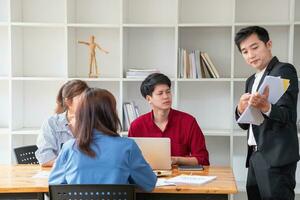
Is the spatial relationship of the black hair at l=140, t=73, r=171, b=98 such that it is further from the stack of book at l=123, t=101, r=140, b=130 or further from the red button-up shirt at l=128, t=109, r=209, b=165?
the stack of book at l=123, t=101, r=140, b=130

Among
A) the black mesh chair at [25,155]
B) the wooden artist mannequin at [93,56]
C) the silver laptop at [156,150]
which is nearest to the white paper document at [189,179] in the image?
the silver laptop at [156,150]

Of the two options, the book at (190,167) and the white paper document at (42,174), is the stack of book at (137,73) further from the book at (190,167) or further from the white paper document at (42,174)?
the white paper document at (42,174)

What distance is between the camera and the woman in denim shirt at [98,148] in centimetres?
206

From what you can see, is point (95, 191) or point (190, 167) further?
point (190, 167)

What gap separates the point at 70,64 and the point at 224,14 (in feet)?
4.93

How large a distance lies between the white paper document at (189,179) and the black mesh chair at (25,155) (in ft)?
4.17

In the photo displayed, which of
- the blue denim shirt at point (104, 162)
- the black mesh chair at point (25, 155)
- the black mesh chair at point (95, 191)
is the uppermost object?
the blue denim shirt at point (104, 162)

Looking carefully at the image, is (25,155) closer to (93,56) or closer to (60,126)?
(60,126)

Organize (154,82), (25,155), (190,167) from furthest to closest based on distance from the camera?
1. (25,155)
2. (154,82)
3. (190,167)

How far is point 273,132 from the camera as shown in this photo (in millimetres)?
2594

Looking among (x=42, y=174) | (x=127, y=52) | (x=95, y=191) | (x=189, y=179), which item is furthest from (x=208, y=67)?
(x=95, y=191)

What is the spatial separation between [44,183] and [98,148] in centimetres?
53

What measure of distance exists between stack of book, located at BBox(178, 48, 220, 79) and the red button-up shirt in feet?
2.83

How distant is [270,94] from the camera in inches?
96.8
